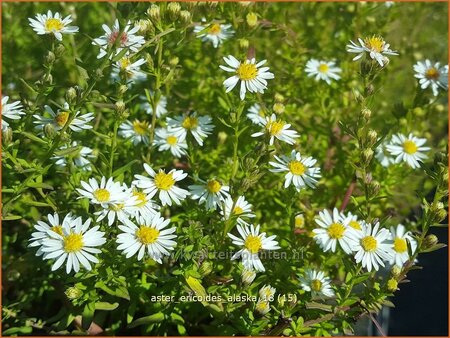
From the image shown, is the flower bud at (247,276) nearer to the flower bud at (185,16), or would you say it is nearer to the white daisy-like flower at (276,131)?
the white daisy-like flower at (276,131)

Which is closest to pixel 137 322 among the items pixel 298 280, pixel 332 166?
pixel 298 280

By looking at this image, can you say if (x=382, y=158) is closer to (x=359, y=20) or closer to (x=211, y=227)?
(x=359, y=20)

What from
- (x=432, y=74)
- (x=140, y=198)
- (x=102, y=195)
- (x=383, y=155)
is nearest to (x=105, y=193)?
(x=102, y=195)

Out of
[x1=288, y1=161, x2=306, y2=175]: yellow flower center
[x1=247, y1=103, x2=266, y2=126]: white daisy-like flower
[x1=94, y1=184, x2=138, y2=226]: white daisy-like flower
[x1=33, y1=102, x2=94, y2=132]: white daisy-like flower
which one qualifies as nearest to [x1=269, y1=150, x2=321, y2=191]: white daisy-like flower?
[x1=288, y1=161, x2=306, y2=175]: yellow flower center

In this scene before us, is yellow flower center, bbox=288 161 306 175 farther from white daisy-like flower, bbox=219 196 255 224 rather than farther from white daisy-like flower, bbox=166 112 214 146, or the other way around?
white daisy-like flower, bbox=166 112 214 146

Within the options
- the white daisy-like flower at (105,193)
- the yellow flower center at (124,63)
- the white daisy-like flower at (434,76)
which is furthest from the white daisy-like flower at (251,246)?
the white daisy-like flower at (434,76)

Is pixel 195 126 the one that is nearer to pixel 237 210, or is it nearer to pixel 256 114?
pixel 256 114
